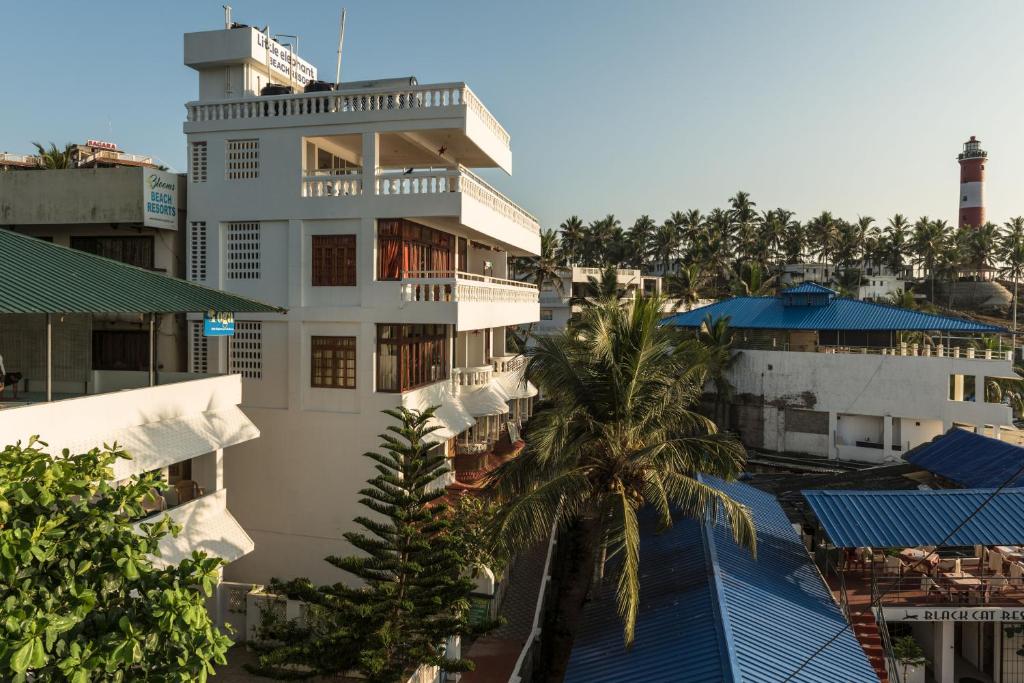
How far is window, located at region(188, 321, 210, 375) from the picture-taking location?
17.9m

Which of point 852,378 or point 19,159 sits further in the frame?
point 852,378

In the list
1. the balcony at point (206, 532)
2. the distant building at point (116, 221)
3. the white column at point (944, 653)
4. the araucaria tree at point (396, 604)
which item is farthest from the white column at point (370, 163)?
the white column at point (944, 653)

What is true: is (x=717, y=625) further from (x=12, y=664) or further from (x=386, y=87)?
(x=386, y=87)

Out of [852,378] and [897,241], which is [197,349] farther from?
[897,241]

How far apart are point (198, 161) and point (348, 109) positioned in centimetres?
426

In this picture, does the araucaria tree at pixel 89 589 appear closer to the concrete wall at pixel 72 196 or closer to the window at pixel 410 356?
the window at pixel 410 356

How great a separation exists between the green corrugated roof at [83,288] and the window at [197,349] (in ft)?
11.1

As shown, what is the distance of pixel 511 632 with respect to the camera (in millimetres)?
15562

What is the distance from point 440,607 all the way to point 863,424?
31.6m

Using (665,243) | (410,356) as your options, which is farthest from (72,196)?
(665,243)

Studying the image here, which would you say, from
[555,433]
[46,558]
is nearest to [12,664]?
[46,558]

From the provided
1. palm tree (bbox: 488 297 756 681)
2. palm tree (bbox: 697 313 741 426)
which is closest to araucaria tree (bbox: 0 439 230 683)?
palm tree (bbox: 488 297 756 681)

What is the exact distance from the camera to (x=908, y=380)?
115 feet

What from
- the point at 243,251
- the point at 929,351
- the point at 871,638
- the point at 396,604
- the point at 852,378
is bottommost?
the point at 871,638
